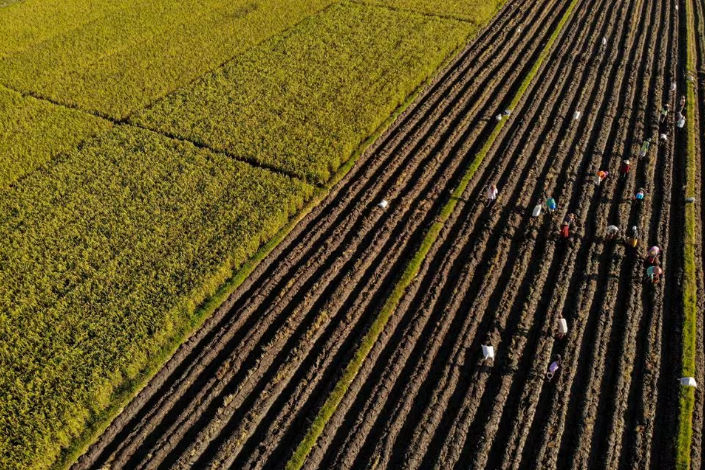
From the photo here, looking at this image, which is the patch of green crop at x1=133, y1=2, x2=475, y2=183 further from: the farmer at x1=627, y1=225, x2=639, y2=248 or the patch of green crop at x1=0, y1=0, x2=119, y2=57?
the patch of green crop at x1=0, y1=0, x2=119, y2=57

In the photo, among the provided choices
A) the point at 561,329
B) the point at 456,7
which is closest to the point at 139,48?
the point at 456,7

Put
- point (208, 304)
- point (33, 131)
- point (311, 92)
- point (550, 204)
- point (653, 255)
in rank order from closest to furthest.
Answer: point (208, 304), point (653, 255), point (550, 204), point (33, 131), point (311, 92)

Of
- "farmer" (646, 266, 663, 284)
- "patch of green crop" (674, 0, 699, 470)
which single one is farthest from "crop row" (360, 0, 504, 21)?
"farmer" (646, 266, 663, 284)

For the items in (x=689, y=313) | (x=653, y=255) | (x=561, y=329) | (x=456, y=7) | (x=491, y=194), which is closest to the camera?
(x=561, y=329)

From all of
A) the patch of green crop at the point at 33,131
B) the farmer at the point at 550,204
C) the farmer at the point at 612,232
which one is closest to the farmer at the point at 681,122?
the farmer at the point at 612,232

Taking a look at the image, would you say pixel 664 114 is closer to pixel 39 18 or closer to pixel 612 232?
pixel 612 232

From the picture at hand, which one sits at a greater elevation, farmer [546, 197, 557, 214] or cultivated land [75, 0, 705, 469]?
farmer [546, 197, 557, 214]

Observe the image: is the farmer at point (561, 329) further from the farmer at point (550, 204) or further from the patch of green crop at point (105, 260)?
the patch of green crop at point (105, 260)
